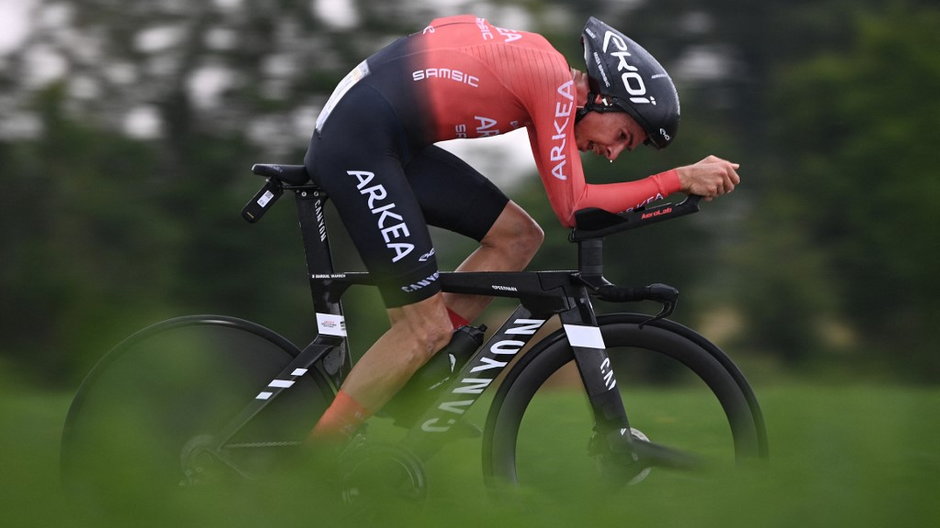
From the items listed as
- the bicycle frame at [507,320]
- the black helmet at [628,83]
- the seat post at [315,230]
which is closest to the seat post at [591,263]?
the bicycle frame at [507,320]

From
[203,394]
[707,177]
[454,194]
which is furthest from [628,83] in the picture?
[203,394]

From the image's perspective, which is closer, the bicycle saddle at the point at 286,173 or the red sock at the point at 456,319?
the bicycle saddle at the point at 286,173

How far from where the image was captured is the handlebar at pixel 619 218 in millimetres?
3641

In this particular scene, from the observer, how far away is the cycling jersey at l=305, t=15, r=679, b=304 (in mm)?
3609

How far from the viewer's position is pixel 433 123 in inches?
147

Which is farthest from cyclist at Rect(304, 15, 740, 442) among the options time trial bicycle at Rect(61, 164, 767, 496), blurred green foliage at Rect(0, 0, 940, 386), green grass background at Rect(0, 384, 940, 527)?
blurred green foliage at Rect(0, 0, 940, 386)

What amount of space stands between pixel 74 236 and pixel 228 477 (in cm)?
1045

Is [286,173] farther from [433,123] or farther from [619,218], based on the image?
[619,218]

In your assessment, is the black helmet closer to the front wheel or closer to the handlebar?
the handlebar

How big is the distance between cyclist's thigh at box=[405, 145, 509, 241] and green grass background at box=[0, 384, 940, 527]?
0.76m

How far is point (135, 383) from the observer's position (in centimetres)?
386

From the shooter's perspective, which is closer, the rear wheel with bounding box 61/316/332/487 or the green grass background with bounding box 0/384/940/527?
the green grass background with bounding box 0/384/940/527

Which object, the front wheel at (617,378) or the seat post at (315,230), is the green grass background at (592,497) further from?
the seat post at (315,230)

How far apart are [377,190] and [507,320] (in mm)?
600
